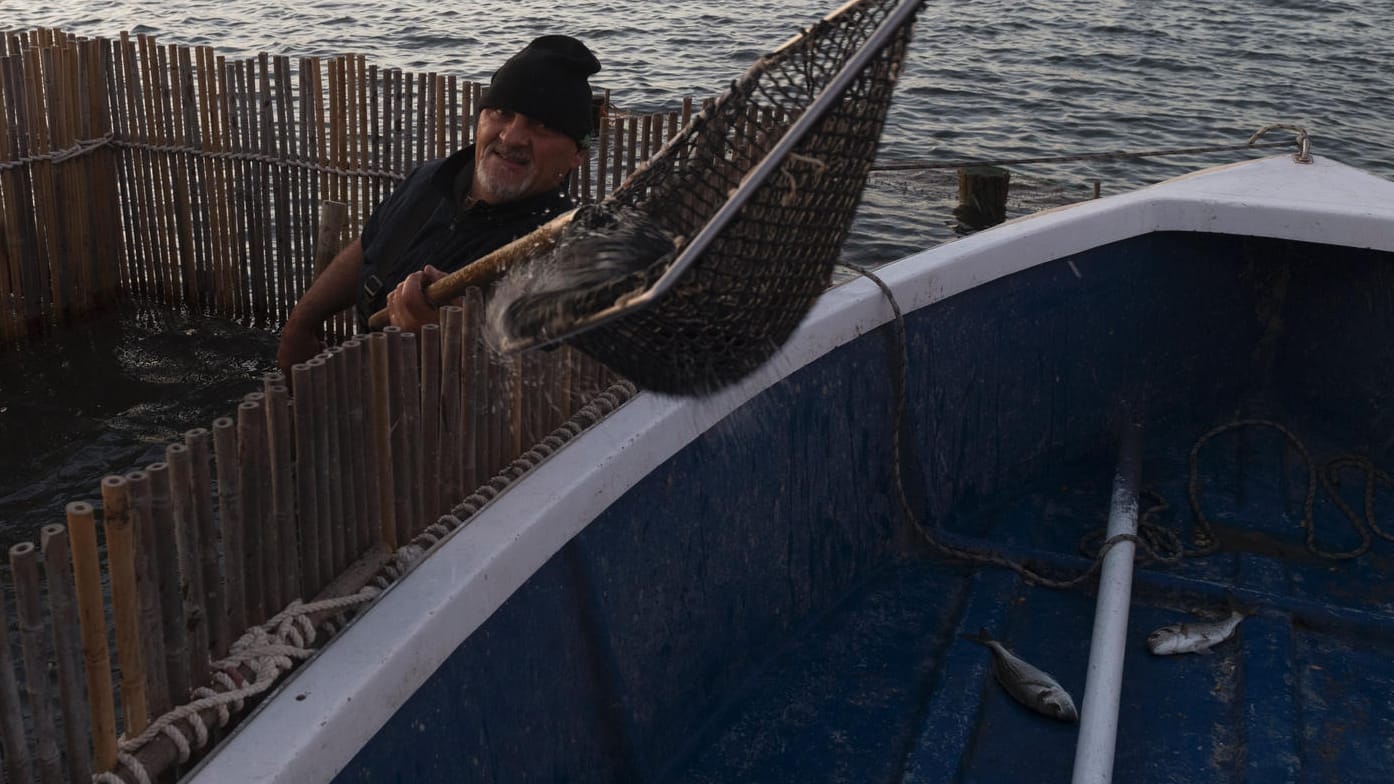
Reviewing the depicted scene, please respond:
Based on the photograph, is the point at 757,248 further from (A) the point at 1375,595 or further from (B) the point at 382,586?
(A) the point at 1375,595

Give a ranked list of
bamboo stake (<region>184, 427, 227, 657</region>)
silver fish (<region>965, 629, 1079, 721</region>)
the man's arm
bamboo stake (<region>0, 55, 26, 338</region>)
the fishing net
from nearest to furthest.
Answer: the fishing net → bamboo stake (<region>184, 427, 227, 657</region>) → silver fish (<region>965, 629, 1079, 721</region>) → the man's arm → bamboo stake (<region>0, 55, 26, 338</region>)

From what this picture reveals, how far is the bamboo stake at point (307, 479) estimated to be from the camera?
2.24m

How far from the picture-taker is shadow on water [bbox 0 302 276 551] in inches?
250

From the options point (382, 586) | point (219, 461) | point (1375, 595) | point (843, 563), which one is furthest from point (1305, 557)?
point (219, 461)

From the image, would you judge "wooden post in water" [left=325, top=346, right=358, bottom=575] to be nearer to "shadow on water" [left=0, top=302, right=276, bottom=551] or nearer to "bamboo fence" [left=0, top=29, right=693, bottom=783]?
"bamboo fence" [left=0, top=29, right=693, bottom=783]

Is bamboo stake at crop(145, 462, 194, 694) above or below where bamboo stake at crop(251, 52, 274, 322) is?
above

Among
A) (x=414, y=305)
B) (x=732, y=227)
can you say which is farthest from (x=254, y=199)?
(x=732, y=227)

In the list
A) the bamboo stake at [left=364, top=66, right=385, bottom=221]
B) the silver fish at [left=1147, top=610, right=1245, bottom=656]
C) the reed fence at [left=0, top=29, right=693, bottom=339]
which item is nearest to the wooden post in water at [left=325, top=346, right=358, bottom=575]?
the silver fish at [left=1147, top=610, right=1245, bottom=656]

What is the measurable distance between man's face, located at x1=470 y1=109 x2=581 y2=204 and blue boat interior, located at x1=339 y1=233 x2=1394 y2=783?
3.54 feet

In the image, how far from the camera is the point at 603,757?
286cm

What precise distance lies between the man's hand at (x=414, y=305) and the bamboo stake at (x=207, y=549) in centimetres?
90

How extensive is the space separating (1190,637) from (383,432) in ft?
7.66

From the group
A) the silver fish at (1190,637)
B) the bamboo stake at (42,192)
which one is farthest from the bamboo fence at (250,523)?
the bamboo stake at (42,192)

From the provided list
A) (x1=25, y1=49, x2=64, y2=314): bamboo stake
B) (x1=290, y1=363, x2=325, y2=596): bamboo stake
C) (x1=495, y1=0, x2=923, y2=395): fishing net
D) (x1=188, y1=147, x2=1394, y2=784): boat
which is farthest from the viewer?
(x1=25, y1=49, x2=64, y2=314): bamboo stake
